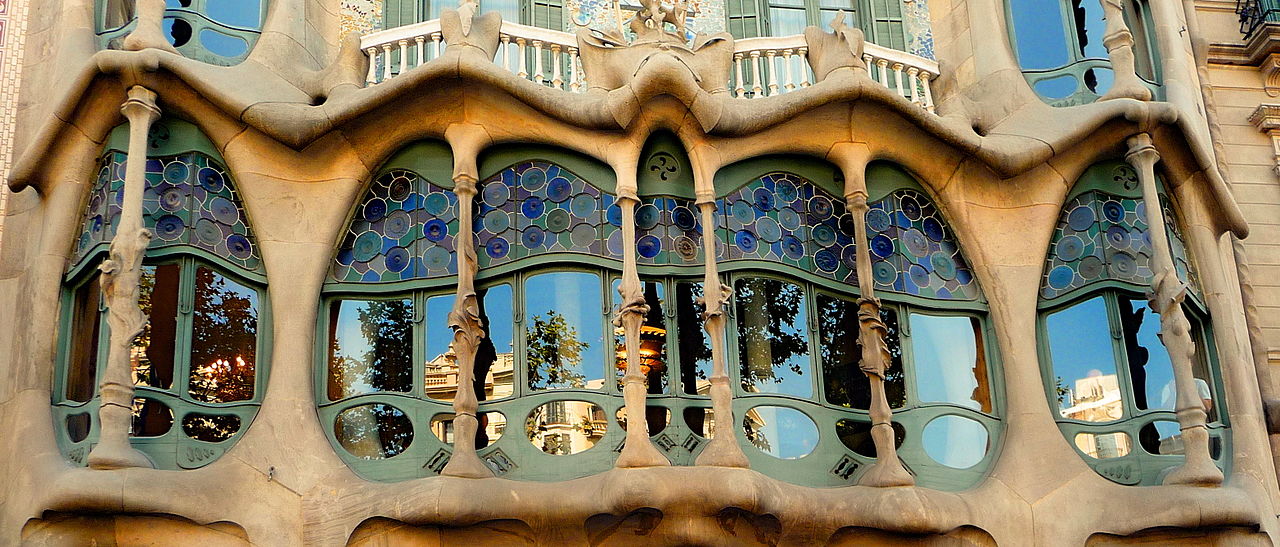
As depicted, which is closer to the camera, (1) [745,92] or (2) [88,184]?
(2) [88,184]

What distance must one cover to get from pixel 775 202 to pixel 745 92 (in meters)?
1.21

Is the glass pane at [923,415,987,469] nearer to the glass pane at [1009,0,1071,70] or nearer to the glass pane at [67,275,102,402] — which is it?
the glass pane at [1009,0,1071,70]

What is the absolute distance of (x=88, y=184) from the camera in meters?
13.6

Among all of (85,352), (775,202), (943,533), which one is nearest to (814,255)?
(775,202)

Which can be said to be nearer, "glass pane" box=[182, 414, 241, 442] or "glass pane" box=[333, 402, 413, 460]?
"glass pane" box=[182, 414, 241, 442]

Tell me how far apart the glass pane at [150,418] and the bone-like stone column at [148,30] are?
3089 mm

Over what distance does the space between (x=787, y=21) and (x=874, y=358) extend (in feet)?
14.1

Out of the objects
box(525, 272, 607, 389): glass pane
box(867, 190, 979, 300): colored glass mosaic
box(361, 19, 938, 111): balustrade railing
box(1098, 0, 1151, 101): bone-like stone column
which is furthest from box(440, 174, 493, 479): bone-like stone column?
box(1098, 0, 1151, 101): bone-like stone column

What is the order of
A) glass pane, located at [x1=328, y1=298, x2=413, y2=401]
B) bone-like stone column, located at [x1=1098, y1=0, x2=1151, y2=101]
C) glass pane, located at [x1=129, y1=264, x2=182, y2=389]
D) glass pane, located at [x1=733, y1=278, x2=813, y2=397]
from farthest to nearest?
bone-like stone column, located at [x1=1098, y1=0, x2=1151, y2=101], glass pane, located at [x1=733, y1=278, x2=813, y2=397], glass pane, located at [x1=328, y1=298, x2=413, y2=401], glass pane, located at [x1=129, y1=264, x2=182, y2=389]

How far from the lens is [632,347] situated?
1281 centimetres

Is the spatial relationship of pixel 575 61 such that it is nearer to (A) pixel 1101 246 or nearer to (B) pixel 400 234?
(B) pixel 400 234

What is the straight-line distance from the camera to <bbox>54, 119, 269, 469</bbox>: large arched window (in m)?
12.7

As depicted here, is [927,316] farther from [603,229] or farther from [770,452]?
[603,229]

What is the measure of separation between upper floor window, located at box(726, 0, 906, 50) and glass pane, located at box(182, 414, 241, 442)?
6499mm
